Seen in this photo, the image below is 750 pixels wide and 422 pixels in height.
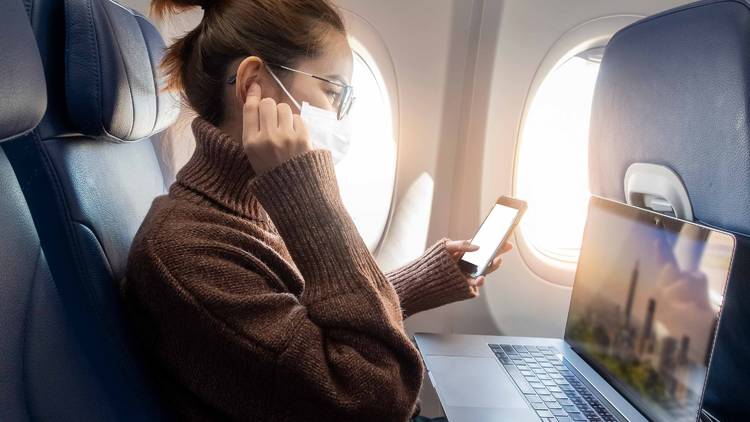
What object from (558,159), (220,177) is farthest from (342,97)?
(558,159)

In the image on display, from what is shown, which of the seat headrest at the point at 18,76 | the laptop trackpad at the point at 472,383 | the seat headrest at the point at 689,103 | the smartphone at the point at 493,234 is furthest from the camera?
the smartphone at the point at 493,234

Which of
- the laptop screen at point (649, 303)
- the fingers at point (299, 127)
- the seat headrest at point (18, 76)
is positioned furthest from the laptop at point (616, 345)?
the seat headrest at point (18, 76)

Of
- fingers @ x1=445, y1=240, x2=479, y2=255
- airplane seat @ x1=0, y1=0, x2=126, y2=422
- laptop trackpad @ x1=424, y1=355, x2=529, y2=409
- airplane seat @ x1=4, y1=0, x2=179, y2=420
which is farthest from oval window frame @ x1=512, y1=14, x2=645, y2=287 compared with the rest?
airplane seat @ x1=0, y1=0, x2=126, y2=422

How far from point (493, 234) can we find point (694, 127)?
1.72 ft

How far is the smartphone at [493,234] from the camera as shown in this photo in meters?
1.35

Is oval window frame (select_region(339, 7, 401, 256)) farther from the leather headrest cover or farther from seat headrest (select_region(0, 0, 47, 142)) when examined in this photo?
seat headrest (select_region(0, 0, 47, 142))

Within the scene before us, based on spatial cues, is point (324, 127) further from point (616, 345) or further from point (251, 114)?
point (616, 345)

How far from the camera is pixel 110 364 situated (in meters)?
0.83

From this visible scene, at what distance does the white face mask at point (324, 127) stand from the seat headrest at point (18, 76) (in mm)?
431

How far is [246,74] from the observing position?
3.28 ft

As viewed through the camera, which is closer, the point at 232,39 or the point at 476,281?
the point at 232,39

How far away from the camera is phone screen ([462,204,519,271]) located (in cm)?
136

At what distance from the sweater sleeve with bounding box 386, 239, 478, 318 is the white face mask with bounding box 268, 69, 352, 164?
1.18 ft

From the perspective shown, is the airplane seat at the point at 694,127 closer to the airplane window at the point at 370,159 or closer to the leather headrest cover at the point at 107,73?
the airplane window at the point at 370,159
